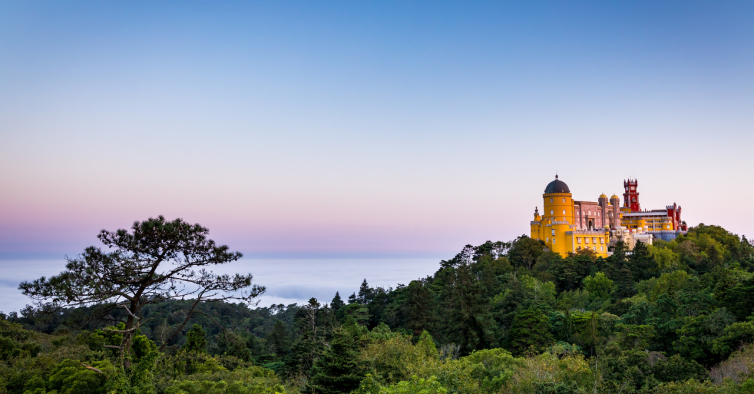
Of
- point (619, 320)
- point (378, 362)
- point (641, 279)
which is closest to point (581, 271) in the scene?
point (641, 279)

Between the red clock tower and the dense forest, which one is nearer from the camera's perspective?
the dense forest

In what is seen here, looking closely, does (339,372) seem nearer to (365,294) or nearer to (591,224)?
(365,294)

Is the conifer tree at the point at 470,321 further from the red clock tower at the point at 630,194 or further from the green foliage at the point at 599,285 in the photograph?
the red clock tower at the point at 630,194

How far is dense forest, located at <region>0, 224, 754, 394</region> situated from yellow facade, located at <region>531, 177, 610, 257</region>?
245 cm

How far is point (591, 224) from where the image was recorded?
193 ft

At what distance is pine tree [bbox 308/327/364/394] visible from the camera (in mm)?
19609

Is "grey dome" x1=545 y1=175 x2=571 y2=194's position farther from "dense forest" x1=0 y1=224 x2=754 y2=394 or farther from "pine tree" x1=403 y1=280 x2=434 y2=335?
"pine tree" x1=403 y1=280 x2=434 y2=335

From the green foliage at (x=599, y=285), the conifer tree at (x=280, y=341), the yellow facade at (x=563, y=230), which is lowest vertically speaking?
the conifer tree at (x=280, y=341)

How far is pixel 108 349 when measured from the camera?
22.6 m

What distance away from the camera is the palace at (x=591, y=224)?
53.6m

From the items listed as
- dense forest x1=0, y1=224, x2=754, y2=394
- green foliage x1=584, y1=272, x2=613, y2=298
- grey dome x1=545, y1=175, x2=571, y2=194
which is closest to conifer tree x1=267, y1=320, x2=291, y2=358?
dense forest x1=0, y1=224, x2=754, y2=394

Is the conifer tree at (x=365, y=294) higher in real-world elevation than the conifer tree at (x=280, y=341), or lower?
higher

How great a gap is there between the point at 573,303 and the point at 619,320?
9418 millimetres

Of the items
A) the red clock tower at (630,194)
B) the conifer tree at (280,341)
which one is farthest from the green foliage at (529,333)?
the red clock tower at (630,194)
